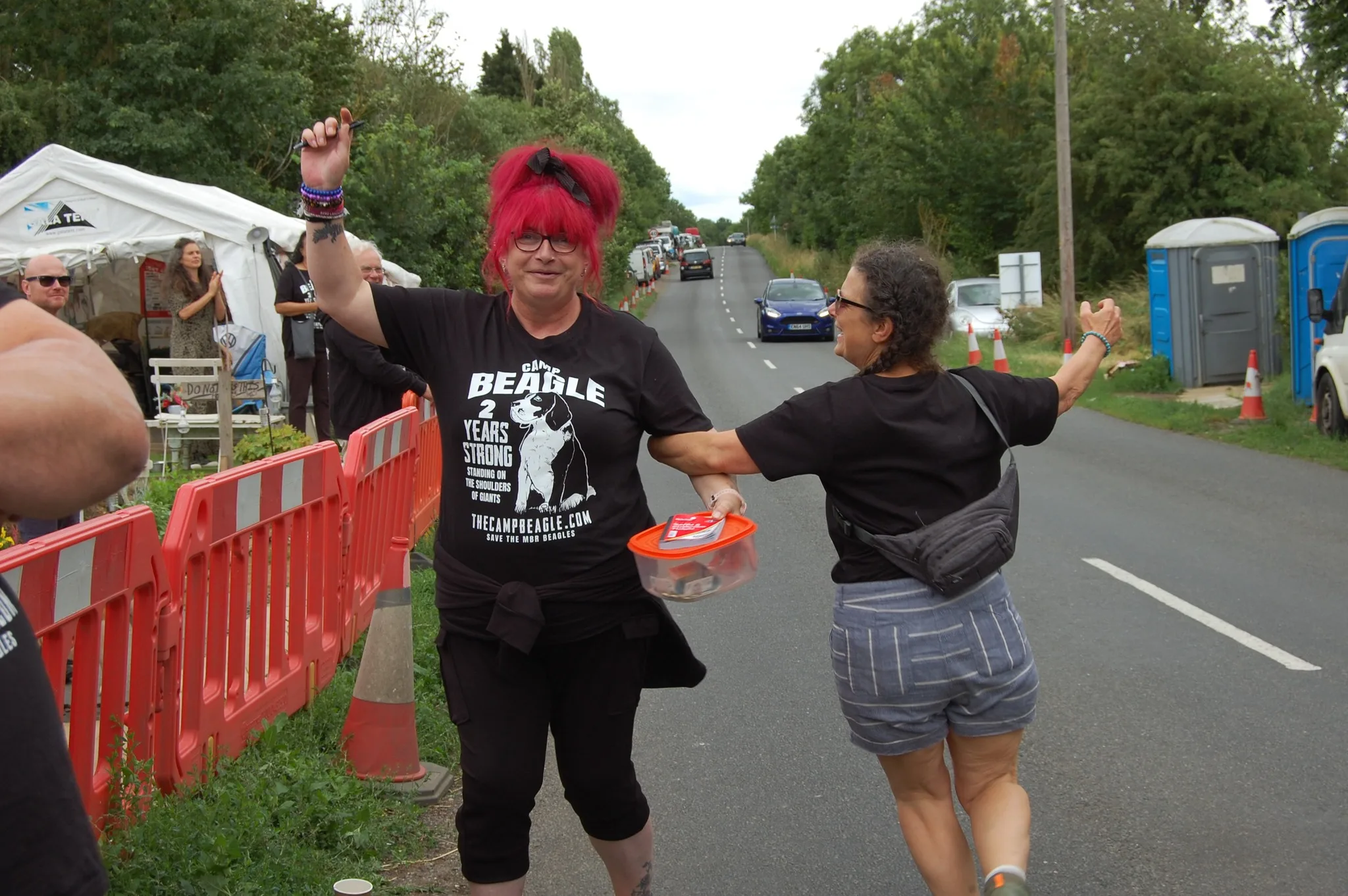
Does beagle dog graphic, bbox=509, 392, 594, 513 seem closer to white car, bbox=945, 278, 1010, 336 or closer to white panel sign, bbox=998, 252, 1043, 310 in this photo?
white car, bbox=945, 278, 1010, 336

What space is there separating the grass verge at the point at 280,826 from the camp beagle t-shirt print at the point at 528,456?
1344 millimetres

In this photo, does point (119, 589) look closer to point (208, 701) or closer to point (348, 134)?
point (208, 701)

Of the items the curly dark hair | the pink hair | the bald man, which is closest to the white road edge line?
the curly dark hair

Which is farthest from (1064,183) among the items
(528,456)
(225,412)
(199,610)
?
(528,456)

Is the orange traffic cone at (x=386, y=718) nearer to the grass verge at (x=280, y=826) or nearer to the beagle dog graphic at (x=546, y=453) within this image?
the grass verge at (x=280, y=826)

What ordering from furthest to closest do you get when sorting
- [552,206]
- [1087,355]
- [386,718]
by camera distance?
1. [386,718]
2. [1087,355]
3. [552,206]

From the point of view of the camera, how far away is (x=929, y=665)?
321 centimetres

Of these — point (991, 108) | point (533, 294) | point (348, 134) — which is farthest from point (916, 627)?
point (991, 108)

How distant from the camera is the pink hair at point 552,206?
3.19m

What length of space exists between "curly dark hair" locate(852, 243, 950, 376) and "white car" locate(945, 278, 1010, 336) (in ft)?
81.2

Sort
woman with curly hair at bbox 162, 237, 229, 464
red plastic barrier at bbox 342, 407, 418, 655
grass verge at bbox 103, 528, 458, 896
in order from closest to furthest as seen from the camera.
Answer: grass verge at bbox 103, 528, 458, 896, red plastic barrier at bbox 342, 407, 418, 655, woman with curly hair at bbox 162, 237, 229, 464

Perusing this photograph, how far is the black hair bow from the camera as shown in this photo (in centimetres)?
324

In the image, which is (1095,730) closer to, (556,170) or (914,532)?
(914,532)

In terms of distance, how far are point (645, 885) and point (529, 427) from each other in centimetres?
129
